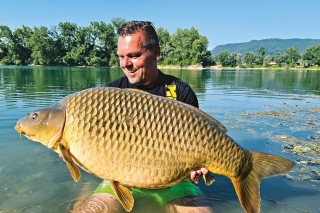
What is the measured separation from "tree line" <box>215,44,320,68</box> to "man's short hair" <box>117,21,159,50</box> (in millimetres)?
84992

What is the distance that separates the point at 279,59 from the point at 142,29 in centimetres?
9627

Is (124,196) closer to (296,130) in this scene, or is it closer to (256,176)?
(256,176)

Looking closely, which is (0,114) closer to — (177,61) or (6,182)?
(6,182)

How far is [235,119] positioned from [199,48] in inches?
2725

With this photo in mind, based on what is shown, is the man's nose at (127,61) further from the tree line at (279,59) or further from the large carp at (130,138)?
the tree line at (279,59)

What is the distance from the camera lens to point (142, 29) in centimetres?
258

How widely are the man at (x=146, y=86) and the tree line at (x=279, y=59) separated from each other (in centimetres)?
8491

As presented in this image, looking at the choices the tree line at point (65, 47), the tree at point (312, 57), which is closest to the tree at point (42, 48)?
the tree line at point (65, 47)

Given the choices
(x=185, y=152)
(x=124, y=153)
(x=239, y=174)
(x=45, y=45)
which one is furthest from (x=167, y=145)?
(x=45, y=45)

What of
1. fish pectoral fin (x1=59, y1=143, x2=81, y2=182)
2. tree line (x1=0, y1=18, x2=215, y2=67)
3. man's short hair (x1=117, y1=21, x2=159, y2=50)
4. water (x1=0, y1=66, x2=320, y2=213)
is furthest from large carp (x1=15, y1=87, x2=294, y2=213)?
tree line (x1=0, y1=18, x2=215, y2=67)

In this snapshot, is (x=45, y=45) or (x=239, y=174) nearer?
(x=239, y=174)

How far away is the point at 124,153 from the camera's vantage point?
1.79 metres

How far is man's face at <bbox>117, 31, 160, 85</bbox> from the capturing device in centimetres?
254

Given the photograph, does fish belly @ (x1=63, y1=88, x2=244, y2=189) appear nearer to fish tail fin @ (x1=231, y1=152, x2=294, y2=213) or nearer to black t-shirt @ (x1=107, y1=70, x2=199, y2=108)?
fish tail fin @ (x1=231, y1=152, x2=294, y2=213)
